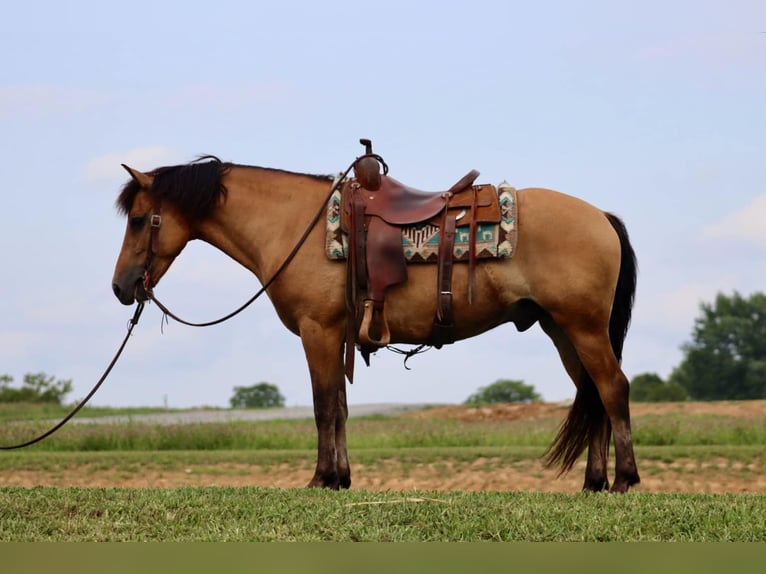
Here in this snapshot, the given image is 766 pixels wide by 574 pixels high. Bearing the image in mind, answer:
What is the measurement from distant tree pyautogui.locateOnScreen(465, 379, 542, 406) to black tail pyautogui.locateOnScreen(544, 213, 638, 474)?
91.5 ft

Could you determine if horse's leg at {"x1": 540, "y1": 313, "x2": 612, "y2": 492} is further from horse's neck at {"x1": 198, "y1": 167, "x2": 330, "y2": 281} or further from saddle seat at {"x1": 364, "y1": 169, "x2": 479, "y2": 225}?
horse's neck at {"x1": 198, "y1": 167, "x2": 330, "y2": 281}

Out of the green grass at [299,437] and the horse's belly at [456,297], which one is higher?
the horse's belly at [456,297]

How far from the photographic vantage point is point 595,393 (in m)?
8.18

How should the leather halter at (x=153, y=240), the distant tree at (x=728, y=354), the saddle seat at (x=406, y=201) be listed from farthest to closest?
the distant tree at (x=728, y=354)
the leather halter at (x=153, y=240)
the saddle seat at (x=406, y=201)

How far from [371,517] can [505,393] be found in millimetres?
30798

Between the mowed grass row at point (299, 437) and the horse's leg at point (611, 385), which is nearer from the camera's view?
the horse's leg at point (611, 385)

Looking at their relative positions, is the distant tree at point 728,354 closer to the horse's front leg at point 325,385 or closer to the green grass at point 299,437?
the green grass at point 299,437

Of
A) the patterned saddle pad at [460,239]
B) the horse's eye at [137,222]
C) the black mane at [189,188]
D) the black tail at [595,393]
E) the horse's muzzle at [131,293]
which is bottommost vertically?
the black tail at [595,393]

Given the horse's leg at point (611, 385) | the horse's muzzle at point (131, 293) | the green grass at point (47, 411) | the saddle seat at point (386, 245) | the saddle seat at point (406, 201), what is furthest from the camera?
the green grass at point (47, 411)

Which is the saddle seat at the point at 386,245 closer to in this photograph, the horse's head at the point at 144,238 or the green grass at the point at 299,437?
the horse's head at the point at 144,238

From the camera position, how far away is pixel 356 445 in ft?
53.9

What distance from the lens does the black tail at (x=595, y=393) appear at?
324 inches

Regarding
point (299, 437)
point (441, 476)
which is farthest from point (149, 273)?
point (299, 437)

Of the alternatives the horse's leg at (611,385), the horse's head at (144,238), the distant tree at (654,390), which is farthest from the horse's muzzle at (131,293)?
the distant tree at (654,390)
